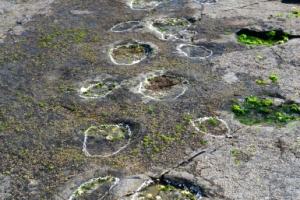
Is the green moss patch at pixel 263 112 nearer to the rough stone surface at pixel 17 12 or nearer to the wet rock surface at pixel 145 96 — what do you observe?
the wet rock surface at pixel 145 96

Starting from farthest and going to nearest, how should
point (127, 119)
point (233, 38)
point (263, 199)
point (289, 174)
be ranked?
point (233, 38)
point (127, 119)
point (289, 174)
point (263, 199)

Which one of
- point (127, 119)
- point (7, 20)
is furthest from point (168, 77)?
point (7, 20)

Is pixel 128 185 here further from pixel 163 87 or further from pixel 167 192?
pixel 163 87

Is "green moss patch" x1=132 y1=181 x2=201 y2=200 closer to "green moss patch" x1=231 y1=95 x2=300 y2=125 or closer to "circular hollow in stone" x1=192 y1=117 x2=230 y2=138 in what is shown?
"circular hollow in stone" x1=192 y1=117 x2=230 y2=138

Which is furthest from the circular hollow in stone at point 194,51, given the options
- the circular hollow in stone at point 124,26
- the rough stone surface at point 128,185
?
the rough stone surface at point 128,185

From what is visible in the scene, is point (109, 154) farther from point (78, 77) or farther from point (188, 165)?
point (78, 77)

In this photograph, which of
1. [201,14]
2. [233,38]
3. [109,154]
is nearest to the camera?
[109,154]

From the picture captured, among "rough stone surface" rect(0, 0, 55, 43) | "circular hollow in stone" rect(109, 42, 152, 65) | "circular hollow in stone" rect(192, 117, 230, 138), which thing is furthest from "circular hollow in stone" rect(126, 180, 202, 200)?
"rough stone surface" rect(0, 0, 55, 43)
